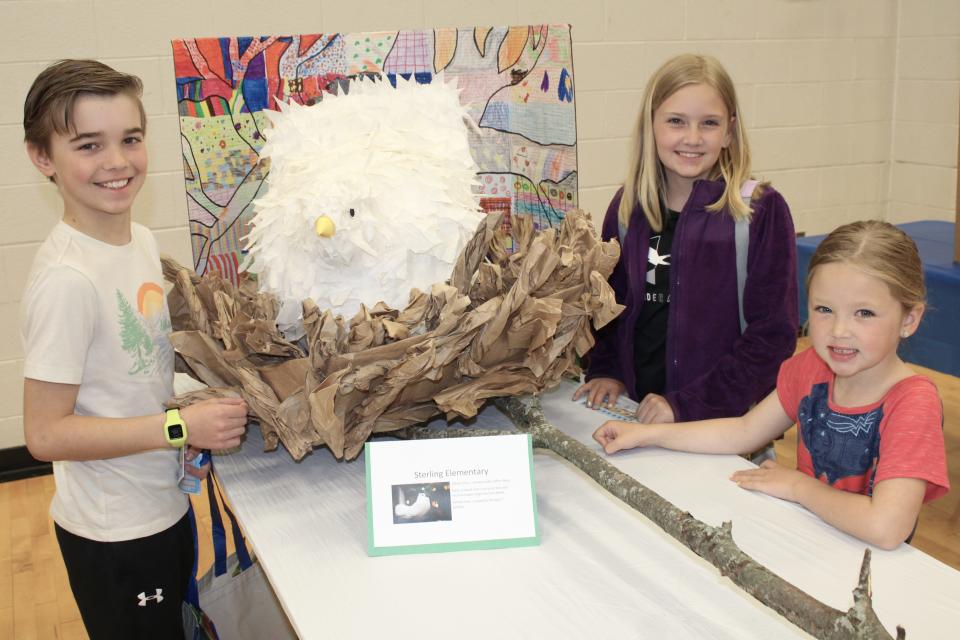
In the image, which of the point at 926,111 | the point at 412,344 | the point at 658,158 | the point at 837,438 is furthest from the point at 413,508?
the point at 926,111

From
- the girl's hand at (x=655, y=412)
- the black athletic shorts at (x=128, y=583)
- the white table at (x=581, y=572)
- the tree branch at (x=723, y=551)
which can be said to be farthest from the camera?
the girl's hand at (x=655, y=412)

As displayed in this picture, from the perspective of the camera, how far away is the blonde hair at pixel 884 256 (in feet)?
3.45

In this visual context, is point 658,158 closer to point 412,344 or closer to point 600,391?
point 600,391

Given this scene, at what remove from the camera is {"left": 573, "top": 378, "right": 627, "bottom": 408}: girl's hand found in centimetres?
137

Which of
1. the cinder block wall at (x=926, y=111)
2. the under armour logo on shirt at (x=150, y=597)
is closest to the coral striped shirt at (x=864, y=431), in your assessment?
the under armour logo on shirt at (x=150, y=597)

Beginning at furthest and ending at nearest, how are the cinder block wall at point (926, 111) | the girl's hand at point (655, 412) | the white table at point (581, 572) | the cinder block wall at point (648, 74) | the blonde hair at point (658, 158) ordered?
the cinder block wall at point (926, 111) → the cinder block wall at point (648, 74) → the blonde hair at point (658, 158) → the girl's hand at point (655, 412) → the white table at point (581, 572)

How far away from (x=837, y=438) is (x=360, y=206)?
2.15ft

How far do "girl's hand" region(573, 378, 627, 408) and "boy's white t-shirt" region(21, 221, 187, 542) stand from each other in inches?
23.9

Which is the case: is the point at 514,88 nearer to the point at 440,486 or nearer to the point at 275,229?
the point at 275,229

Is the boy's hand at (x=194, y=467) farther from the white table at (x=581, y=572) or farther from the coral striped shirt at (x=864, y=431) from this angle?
the coral striped shirt at (x=864, y=431)

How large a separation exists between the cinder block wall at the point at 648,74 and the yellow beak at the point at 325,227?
1.81m

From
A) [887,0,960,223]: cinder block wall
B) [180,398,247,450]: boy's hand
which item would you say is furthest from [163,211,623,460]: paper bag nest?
[887,0,960,223]: cinder block wall

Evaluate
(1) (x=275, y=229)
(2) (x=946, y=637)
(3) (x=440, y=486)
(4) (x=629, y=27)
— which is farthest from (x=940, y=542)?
(4) (x=629, y=27)

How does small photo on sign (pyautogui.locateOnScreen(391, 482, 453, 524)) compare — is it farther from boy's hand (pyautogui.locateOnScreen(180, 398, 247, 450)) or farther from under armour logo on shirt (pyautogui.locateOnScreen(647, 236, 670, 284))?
under armour logo on shirt (pyautogui.locateOnScreen(647, 236, 670, 284))
